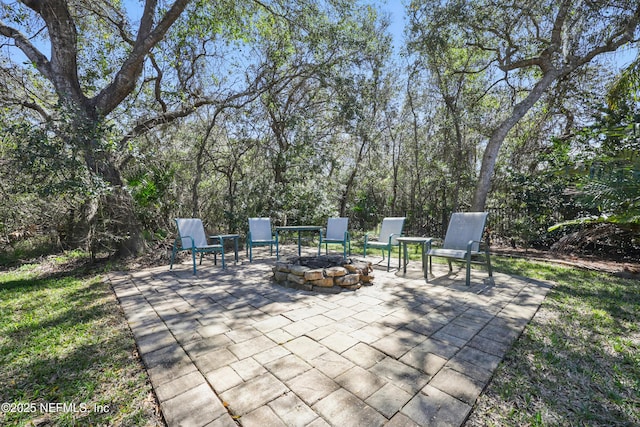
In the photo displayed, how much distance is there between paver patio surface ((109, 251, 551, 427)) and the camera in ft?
5.16

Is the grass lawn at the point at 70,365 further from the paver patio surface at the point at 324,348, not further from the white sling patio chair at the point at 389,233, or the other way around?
the white sling patio chair at the point at 389,233

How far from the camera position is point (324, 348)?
7.37 ft

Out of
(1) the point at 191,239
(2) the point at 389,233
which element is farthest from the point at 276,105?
(2) the point at 389,233

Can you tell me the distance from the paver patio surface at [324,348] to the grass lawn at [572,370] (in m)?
0.13

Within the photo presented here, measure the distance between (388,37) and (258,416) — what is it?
11.4m

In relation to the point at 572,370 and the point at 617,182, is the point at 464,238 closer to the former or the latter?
the point at 617,182

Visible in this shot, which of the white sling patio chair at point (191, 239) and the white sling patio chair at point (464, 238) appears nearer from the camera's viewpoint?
the white sling patio chair at point (464, 238)

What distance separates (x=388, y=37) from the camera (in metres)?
9.84

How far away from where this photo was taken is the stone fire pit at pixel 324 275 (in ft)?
12.3

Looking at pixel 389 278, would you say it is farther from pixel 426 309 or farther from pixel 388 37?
pixel 388 37

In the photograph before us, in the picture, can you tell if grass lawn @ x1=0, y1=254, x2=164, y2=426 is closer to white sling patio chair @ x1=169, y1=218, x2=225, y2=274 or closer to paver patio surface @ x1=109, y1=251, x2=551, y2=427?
paver patio surface @ x1=109, y1=251, x2=551, y2=427

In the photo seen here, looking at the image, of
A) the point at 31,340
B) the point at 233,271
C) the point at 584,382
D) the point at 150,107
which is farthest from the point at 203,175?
the point at 584,382

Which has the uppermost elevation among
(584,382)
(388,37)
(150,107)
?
(388,37)

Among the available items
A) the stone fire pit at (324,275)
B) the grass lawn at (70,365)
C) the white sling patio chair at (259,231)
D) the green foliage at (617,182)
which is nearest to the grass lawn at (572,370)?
the green foliage at (617,182)
